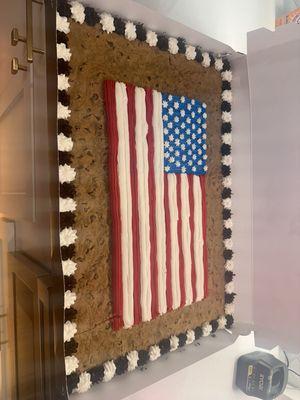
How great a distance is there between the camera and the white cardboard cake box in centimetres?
162

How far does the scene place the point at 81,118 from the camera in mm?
1489

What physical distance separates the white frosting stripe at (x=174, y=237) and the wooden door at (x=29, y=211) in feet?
1.76

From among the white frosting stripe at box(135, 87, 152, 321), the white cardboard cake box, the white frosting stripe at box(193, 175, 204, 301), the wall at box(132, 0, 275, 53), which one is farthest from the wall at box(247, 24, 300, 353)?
the white frosting stripe at box(135, 87, 152, 321)

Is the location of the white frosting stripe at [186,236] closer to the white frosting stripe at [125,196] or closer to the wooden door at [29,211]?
the white frosting stripe at [125,196]

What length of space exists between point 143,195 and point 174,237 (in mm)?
269

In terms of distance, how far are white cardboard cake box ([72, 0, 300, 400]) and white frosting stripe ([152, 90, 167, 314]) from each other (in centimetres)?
35

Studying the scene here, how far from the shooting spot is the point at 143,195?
5.32 feet

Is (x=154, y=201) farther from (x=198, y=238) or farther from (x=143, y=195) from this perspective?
(x=198, y=238)

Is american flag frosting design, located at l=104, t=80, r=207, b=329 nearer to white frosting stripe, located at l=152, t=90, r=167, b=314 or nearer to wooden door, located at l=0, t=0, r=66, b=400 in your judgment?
white frosting stripe, located at l=152, t=90, r=167, b=314

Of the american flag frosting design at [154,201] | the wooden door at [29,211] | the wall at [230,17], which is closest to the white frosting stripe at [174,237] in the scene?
the american flag frosting design at [154,201]

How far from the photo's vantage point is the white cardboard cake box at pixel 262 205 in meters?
1.62

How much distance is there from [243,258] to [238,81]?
3.14 ft

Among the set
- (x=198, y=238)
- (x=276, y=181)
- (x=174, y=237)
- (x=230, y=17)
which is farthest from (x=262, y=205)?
(x=230, y=17)

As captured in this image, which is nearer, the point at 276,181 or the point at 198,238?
the point at 276,181
